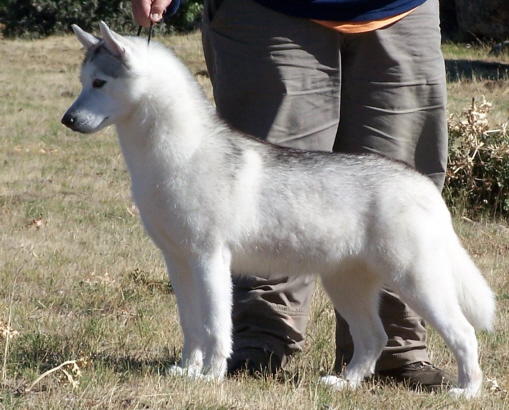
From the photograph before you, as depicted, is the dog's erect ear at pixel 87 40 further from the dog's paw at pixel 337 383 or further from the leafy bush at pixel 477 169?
the leafy bush at pixel 477 169

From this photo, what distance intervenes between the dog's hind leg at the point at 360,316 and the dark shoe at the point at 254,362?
13.6 inches

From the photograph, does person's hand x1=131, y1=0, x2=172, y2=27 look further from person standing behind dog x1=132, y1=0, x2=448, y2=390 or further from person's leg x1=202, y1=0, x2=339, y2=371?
person's leg x1=202, y1=0, x2=339, y2=371

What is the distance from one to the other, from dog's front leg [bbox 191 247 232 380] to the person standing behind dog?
0.50 meters

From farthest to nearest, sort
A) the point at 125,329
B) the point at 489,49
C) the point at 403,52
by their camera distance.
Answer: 1. the point at 489,49
2. the point at 125,329
3. the point at 403,52

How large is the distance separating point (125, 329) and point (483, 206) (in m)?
4.29

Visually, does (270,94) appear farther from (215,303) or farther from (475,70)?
(475,70)

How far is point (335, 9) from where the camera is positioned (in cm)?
389

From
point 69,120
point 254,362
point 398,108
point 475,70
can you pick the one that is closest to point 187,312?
point 254,362

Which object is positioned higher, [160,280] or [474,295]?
[474,295]

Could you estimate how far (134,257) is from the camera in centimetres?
635

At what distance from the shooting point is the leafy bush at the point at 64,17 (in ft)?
94.0

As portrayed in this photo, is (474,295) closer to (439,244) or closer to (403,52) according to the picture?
(439,244)

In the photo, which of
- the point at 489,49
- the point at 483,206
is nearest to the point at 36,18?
the point at 489,49

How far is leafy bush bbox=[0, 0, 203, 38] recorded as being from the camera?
28641 mm
